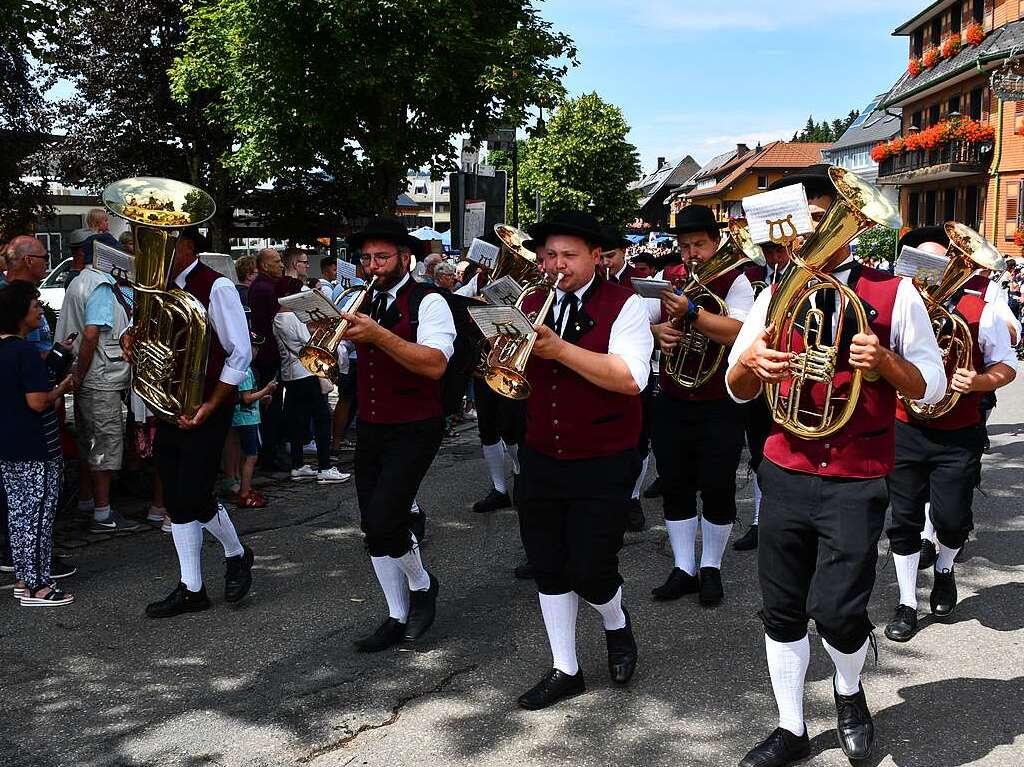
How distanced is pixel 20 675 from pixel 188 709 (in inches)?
38.1

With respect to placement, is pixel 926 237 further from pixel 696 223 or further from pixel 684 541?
pixel 684 541

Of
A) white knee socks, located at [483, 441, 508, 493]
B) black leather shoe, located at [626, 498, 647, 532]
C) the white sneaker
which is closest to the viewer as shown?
black leather shoe, located at [626, 498, 647, 532]

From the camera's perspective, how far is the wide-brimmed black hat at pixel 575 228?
3826 mm

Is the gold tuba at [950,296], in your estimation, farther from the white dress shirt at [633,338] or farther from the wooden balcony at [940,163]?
the wooden balcony at [940,163]

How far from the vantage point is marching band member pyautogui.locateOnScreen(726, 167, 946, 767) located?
340 cm

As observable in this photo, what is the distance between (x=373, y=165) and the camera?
19109mm

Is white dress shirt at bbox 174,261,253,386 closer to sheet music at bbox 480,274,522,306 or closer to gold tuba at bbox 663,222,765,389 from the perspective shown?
sheet music at bbox 480,274,522,306

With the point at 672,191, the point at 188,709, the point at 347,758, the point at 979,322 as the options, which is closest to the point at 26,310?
the point at 188,709

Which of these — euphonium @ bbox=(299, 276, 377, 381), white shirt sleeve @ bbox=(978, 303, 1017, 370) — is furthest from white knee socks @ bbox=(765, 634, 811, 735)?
white shirt sleeve @ bbox=(978, 303, 1017, 370)

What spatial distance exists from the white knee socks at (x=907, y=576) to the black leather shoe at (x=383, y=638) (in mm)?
2528

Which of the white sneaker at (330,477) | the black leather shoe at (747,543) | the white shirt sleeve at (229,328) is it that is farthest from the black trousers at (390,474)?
the white sneaker at (330,477)

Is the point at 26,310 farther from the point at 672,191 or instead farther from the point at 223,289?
the point at 672,191

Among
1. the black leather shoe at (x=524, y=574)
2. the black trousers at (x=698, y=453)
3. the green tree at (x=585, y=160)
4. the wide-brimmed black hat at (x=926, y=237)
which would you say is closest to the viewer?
the black trousers at (x=698, y=453)

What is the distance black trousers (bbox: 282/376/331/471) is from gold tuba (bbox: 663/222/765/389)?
3.96m
